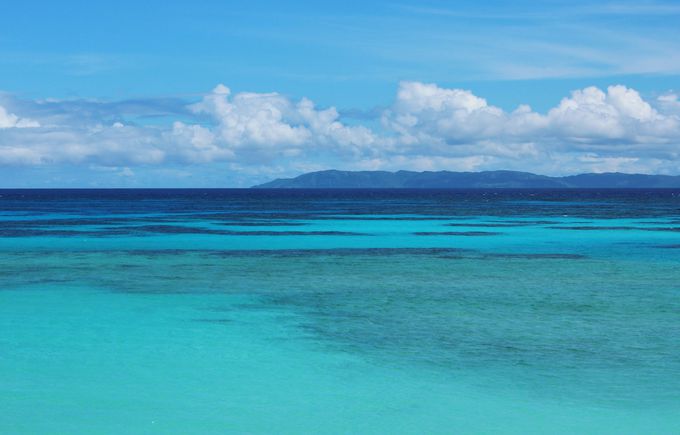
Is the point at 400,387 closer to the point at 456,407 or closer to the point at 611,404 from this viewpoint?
the point at 456,407

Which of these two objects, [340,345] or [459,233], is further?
[459,233]

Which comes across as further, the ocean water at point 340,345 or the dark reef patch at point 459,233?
the dark reef patch at point 459,233

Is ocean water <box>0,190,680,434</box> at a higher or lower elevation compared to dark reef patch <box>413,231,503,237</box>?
lower

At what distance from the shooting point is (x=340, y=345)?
65.1 feet

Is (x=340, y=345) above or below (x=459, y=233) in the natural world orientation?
below

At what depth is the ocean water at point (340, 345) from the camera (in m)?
14.7

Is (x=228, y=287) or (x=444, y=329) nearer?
(x=444, y=329)

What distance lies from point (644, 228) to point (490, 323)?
45.7m

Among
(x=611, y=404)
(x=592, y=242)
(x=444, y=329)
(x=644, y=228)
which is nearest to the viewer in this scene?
(x=611, y=404)

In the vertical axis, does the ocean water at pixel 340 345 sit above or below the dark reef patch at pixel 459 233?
below

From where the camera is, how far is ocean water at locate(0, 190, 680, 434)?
1469 cm

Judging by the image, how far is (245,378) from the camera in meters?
17.1

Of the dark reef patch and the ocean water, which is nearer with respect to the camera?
the ocean water

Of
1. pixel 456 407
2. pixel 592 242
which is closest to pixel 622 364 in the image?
pixel 456 407
